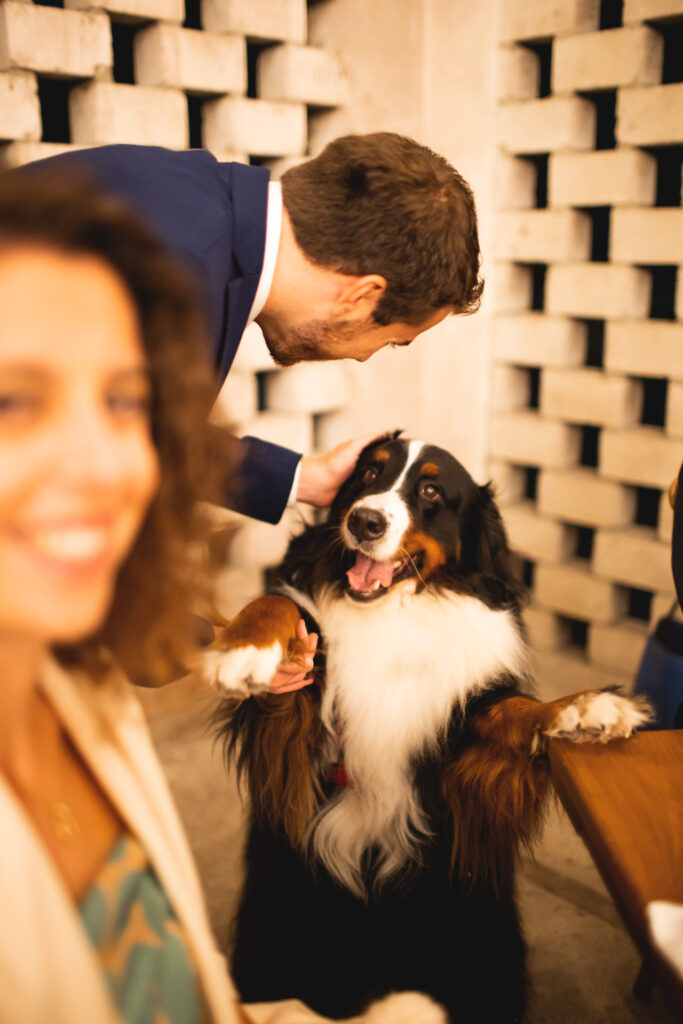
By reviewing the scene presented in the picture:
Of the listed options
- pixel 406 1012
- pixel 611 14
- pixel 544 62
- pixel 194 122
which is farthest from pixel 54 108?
pixel 406 1012

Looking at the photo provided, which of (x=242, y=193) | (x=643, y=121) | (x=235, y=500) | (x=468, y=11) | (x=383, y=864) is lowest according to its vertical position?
(x=383, y=864)

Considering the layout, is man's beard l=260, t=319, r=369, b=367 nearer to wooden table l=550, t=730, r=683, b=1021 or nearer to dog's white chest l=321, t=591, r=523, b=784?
dog's white chest l=321, t=591, r=523, b=784

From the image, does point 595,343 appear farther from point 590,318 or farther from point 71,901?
point 71,901

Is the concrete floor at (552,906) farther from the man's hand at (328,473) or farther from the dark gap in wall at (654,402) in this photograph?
the dark gap in wall at (654,402)

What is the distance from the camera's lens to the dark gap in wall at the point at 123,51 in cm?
258

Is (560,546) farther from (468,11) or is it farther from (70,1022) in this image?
(70,1022)

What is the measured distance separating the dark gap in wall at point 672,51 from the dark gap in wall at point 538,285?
0.67 metres

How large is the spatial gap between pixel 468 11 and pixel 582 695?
2.25m

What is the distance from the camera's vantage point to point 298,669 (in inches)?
60.6

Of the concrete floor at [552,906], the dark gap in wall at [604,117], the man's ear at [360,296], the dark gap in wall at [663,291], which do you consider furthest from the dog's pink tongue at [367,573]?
the dark gap in wall at [604,117]

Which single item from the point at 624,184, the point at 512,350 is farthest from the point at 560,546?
the point at 624,184

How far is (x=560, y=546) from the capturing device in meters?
3.00

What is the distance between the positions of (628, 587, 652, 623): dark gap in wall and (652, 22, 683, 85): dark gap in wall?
153cm

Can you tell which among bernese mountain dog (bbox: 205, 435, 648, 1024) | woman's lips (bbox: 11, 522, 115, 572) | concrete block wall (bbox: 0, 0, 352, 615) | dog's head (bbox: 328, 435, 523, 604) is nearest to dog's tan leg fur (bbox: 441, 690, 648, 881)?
bernese mountain dog (bbox: 205, 435, 648, 1024)
